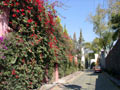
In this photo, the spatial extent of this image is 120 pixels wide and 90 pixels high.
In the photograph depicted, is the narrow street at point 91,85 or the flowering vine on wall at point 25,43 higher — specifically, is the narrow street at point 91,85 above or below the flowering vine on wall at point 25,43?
below

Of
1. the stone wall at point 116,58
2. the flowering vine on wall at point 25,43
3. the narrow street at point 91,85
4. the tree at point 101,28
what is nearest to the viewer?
the flowering vine on wall at point 25,43

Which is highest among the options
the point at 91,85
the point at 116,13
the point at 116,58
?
the point at 116,13

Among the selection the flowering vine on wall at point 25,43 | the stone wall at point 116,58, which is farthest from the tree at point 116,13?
the flowering vine on wall at point 25,43

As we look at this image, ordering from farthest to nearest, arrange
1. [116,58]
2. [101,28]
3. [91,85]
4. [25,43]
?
[101,28], [116,58], [91,85], [25,43]

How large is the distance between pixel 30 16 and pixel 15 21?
2.26 ft

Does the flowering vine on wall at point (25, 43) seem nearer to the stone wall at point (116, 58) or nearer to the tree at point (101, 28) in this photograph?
the stone wall at point (116, 58)

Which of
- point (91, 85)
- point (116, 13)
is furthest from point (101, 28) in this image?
point (91, 85)

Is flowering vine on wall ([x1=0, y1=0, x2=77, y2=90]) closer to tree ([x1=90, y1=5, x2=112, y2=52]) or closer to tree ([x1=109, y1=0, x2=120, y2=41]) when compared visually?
tree ([x1=109, y1=0, x2=120, y2=41])

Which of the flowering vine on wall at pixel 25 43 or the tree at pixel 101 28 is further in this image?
the tree at pixel 101 28

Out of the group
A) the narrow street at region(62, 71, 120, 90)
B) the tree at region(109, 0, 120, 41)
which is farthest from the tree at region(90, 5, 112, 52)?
the narrow street at region(62, 71, 120, 90)

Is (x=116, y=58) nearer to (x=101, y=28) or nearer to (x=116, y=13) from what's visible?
(x=116, y=13)

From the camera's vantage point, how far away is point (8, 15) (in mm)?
7043

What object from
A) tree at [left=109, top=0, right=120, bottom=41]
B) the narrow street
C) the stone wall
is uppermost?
tree at [left=109, top=0, right=120, bottom=41]

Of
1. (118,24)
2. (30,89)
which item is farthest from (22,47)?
(118,24)
